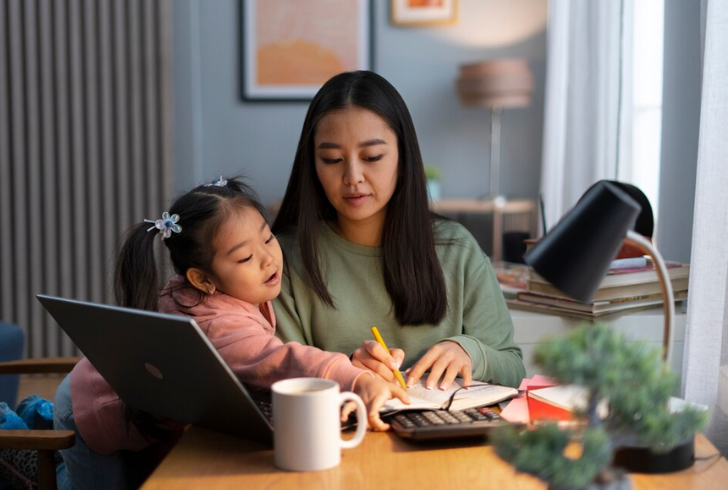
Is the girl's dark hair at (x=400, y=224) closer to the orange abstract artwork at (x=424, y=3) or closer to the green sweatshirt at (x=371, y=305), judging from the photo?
the green sweatshirt at (x=371, y=305)

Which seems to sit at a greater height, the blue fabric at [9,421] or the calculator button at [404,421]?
the calculator button at [404,421]

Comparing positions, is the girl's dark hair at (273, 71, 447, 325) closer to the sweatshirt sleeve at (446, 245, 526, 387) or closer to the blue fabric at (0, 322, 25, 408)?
the sweatshirt sleeve at (446, 245, 526, 387)

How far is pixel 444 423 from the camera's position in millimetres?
1004

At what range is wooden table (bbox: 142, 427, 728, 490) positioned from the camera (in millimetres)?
877

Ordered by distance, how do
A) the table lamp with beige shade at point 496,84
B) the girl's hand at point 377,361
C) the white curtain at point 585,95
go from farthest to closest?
the table lamp with beige shade at point 496,84 → the white curtain at point 585,95 → the girl's hand at point 377,361

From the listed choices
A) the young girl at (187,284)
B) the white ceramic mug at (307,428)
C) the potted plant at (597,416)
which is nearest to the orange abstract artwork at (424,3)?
the young girl at (187,284)

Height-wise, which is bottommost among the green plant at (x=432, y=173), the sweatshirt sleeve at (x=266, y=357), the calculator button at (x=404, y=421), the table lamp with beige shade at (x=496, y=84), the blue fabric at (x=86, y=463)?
the blue fabric at (x=86, y=463)

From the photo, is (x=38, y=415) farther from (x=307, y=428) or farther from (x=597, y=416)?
(x=597, y=416)

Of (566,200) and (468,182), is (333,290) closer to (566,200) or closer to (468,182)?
(566,200)

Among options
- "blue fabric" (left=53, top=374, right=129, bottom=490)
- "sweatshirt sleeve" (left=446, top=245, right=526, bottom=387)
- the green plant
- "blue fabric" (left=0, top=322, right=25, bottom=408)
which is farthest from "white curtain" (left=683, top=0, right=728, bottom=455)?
the green plant

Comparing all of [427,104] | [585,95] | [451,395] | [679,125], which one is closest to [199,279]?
[451,395]

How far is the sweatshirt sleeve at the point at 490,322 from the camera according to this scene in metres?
1.41

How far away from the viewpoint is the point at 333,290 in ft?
4.94

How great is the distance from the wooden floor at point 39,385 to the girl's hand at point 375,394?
272 cm
